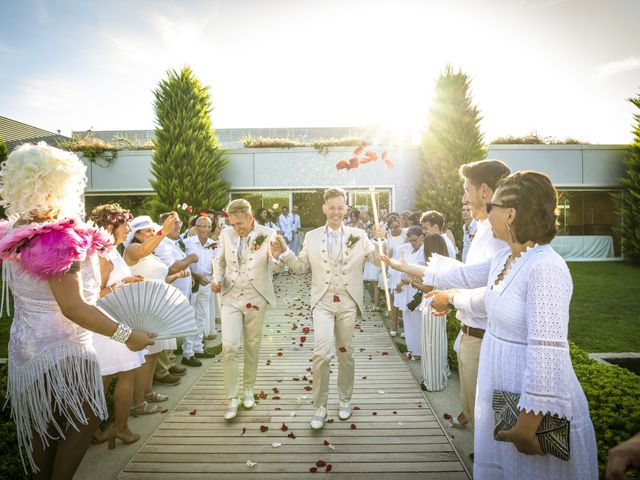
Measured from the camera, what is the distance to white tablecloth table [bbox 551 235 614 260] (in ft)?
65.7

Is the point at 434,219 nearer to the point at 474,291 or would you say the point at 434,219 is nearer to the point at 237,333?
the point at 237,333

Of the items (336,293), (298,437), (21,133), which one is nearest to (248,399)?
(298,437)

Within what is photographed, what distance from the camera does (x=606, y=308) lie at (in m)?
10.8

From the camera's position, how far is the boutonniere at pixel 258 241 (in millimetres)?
5254

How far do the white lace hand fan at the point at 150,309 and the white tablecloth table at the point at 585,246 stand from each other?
69.5 feet

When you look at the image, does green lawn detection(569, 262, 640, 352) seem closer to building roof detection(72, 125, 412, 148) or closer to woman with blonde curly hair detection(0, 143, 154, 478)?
woman with blonde curly hair detection(0, 143, 154, 478)

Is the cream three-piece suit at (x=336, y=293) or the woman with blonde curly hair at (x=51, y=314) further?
the cream three-piece suit at (x=336, y=293)

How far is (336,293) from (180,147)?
14.6 metres

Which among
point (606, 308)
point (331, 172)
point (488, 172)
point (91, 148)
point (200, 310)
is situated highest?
point (91, 148)

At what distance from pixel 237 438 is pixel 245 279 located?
72.4 inches

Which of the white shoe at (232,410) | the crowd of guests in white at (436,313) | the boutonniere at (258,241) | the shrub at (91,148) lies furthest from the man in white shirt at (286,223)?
the crowd of guests in white at (436,313)

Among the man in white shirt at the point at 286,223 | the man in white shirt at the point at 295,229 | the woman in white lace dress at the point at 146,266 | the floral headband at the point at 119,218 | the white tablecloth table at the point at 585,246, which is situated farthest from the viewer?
the white tablecloth table at the point at 585,246

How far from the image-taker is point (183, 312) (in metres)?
3.00

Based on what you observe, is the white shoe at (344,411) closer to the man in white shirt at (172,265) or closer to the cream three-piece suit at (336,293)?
the cream three-piece suit at (336,293)
